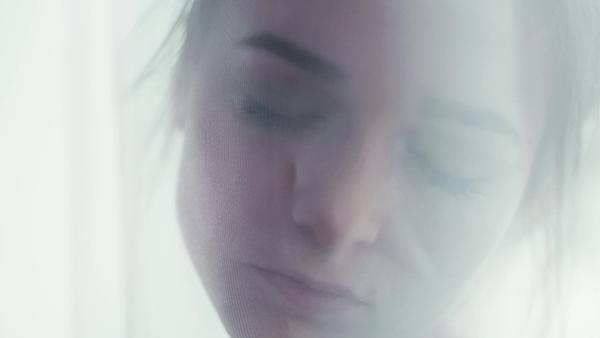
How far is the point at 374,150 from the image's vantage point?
396 mm

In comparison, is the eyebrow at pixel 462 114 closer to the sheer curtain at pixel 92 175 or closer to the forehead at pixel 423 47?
the forehead at pixel 423 47

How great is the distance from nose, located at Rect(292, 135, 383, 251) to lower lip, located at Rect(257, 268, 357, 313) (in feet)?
0.13

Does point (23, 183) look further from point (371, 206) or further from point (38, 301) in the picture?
point (371, 206)

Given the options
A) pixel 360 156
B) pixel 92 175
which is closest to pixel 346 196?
pixel 360 156

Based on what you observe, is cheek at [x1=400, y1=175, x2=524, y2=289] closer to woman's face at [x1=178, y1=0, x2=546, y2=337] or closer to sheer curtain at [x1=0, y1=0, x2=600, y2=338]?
woman's face at [x1=178, y1=0, x2=546, y2=337]

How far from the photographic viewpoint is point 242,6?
1.40ft

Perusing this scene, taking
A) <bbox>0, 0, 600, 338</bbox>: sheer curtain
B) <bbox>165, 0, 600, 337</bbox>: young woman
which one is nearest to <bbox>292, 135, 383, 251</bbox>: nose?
<bbox>165, 0, 600, 337</bbox>: young woman

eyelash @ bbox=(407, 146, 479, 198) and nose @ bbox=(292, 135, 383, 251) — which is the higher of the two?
eyelash @ bbox=(407, 146, 479, 198)

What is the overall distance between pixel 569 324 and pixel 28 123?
0.44 meters

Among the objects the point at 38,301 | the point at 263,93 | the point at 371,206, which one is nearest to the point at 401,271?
the point at 371,206

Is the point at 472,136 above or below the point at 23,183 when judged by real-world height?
above

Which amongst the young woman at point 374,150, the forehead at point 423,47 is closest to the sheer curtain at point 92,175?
the young woman at point 374,150

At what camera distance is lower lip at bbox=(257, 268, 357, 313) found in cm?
42

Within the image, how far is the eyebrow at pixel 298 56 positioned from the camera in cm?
40
